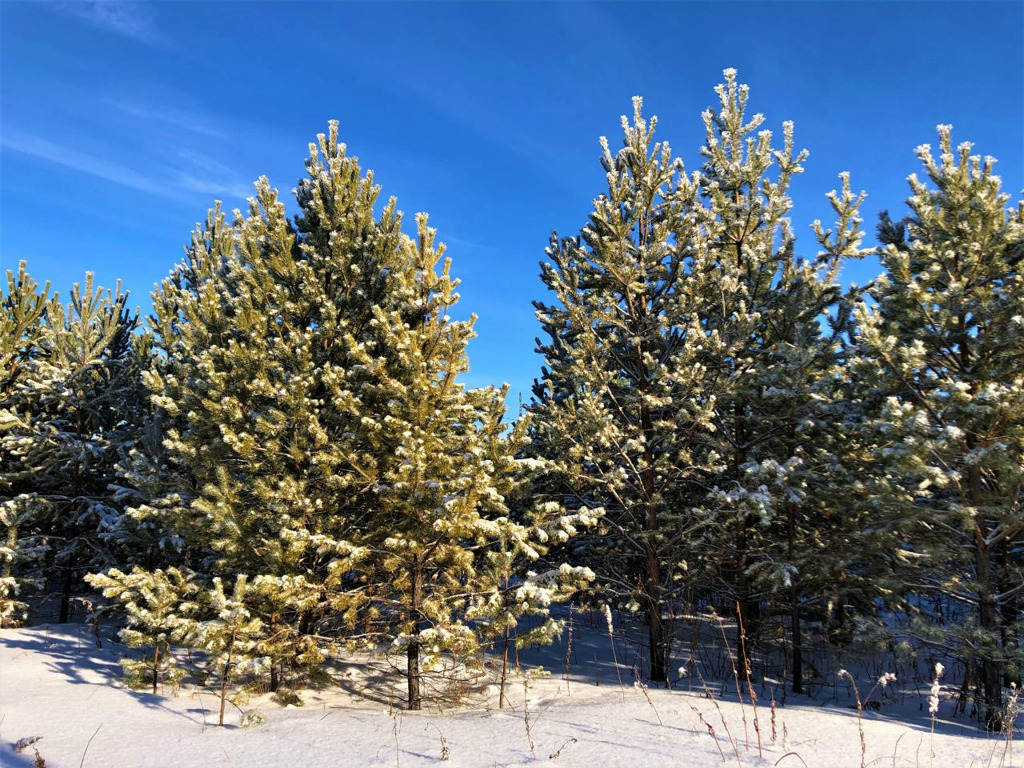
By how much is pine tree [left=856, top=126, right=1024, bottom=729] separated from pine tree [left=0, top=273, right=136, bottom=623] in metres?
15.2

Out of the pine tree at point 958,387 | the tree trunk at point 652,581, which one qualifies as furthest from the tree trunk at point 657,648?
the pine tree at point 958,387

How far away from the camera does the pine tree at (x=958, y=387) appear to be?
6905 millimetres

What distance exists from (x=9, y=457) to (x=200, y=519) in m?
12.0

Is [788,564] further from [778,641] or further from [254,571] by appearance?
[254,571]

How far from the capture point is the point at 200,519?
7.95 meters

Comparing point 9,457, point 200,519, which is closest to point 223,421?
point 200,519

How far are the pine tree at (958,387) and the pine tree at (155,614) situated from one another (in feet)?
30.9

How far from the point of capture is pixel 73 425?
1540cm

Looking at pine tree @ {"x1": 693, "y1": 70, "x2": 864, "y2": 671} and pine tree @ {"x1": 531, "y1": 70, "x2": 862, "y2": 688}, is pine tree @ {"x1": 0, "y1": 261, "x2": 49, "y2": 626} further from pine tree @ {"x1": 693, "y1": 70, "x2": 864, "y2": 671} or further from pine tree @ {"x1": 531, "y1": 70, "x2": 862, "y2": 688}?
pine tree @ {"x1": 693, "y1": 70, "x2": 864, "y2": 671}

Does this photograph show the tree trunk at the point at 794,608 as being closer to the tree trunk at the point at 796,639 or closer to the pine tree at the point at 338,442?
the tree trunk at the point at 796,639

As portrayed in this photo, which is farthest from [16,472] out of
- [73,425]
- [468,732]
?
[468,732]

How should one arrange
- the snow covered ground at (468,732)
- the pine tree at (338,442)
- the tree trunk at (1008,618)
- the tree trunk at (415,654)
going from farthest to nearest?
the tree trunk at (415,654), the pine tree at (338,442), the tree trunk at (1008,618), the snow covered ground at (468,732)

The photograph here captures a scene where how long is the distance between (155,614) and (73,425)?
35.6 feet

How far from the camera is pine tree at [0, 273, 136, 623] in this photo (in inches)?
538
